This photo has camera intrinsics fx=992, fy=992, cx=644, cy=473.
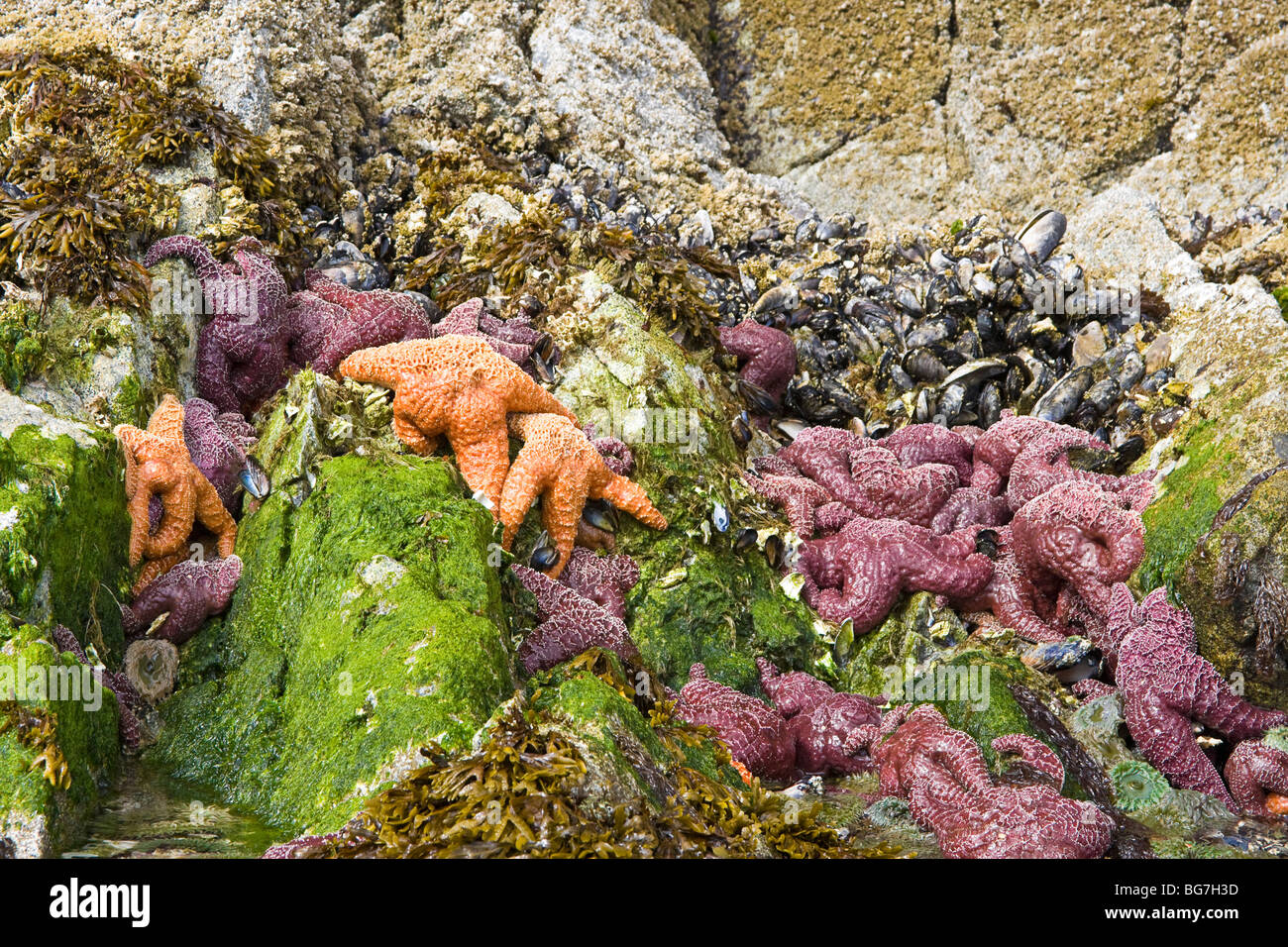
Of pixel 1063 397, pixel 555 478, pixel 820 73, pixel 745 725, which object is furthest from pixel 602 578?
pixel 820 73

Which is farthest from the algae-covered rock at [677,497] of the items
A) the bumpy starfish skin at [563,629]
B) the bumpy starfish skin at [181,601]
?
the bumpy starfish skin at [181,601]

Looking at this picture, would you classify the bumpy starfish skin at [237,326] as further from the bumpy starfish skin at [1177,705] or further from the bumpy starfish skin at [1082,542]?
the bumpy starfish skin at [1177,705]

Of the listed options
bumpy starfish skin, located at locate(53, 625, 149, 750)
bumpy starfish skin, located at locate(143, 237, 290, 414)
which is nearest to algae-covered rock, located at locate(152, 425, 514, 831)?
bumpy starfish skin, located at locate(53, 625, 149, 750)

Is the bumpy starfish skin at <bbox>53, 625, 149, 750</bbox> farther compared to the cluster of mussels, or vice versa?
the cluster of mussels

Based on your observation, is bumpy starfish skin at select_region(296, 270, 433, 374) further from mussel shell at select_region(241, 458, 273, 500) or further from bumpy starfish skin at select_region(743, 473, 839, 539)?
bumpy starfish skin at select_region(743, 473, 839, 539)
